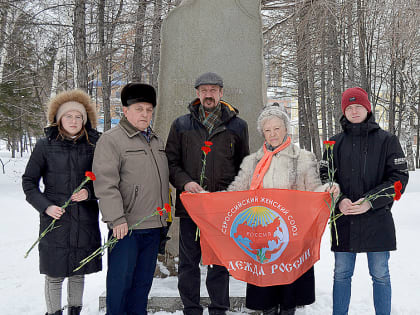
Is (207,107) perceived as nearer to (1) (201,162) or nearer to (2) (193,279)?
(1) (201,162)

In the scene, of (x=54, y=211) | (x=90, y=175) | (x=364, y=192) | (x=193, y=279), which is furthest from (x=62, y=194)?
(x=364, y=192)

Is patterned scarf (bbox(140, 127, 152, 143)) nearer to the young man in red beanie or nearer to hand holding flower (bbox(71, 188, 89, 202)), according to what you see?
hand holding flower (bbox(71, 188, 89, 202))

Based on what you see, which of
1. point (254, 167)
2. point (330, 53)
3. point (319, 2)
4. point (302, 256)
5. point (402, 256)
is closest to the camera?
point (302, 256)

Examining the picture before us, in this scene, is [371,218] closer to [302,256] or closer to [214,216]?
[302,256]

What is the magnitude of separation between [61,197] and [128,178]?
19.8 inches

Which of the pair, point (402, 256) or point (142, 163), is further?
point (402, 256)

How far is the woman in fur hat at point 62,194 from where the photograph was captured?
2.60 metres

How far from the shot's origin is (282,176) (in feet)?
8.65

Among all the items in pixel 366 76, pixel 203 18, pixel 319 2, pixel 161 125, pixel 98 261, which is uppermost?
pixel 319 2

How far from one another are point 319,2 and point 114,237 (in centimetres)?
670

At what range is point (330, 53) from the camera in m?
11.8

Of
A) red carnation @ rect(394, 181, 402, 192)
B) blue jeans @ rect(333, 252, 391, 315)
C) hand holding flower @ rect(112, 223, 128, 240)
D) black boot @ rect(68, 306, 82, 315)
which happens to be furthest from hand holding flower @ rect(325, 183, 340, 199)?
black boot @ rect(68, 306, 82, 315)

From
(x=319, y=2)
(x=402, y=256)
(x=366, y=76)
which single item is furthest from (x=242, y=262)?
(x=366, y=76)

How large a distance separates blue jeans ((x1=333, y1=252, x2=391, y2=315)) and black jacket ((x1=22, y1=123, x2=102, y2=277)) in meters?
1.87
